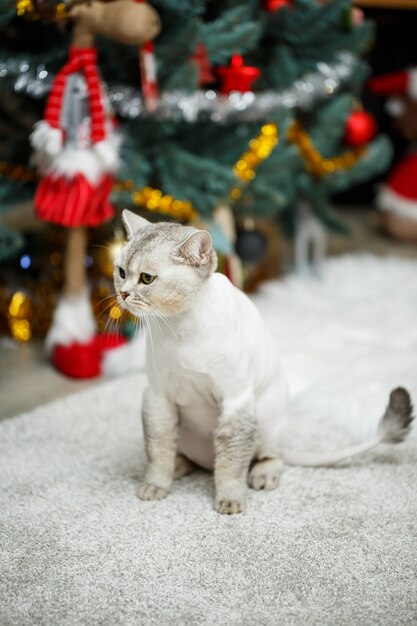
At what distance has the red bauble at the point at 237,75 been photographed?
170cm

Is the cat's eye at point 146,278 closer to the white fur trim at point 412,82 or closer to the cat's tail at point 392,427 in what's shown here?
the cat's tail at point 392,427

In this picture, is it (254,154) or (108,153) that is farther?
(254,154)

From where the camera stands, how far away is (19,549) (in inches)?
39.7

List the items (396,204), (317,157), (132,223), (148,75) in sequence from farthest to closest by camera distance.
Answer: (396,204), (317,157), (148,75), (132,223)

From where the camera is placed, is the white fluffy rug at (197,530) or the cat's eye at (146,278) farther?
the cat's eye at (146,278)

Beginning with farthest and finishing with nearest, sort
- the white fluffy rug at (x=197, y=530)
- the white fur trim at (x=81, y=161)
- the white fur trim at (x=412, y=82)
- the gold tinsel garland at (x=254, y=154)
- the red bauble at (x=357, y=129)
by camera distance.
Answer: the white fur trim at (x=412, y=82) < the red bauble at (x=357, y=129) < the gold tinsel garland at (x=254, y=154) < the white fur trim at (x=81, y=161) < the white fluffy rug at (x=197, y=530)

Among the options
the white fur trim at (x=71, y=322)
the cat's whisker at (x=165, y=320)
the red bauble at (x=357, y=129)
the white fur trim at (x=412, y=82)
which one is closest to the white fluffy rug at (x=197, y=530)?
the white fur trim at (x=71, y=322)

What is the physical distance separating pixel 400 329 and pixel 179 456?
858mm

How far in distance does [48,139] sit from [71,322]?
413 mm

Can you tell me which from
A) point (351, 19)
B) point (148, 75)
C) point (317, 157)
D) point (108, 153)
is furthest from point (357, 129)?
point (108, 153)

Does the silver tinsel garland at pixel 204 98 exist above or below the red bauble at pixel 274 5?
below

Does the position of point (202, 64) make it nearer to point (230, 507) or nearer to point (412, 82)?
point (230, 507)

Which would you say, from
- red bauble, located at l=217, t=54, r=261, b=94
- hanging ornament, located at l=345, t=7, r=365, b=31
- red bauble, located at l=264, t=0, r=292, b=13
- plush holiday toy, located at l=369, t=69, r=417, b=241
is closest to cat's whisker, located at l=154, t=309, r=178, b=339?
red bauble, located at l=217, t=54, r=261, b=94

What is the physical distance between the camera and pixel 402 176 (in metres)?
2.71
